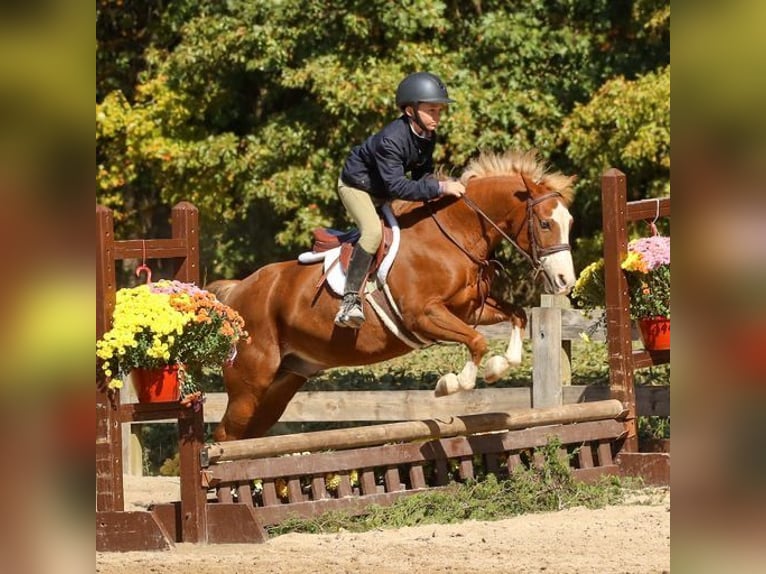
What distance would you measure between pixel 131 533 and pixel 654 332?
3.42 m

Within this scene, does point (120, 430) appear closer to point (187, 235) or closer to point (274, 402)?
point (187, 235)

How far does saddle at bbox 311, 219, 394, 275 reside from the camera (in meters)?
6.92

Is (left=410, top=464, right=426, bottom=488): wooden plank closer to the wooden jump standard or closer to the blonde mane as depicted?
the wooden jump standard

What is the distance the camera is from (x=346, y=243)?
23.4ft

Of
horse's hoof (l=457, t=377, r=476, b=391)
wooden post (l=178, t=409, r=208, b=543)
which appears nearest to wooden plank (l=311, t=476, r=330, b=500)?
wooden post (l=178, t=409, r=208, b=543)

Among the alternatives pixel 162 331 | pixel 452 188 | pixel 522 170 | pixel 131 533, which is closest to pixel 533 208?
pixel 522 170

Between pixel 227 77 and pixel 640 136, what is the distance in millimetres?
5242

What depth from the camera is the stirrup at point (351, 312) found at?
683 centimetres

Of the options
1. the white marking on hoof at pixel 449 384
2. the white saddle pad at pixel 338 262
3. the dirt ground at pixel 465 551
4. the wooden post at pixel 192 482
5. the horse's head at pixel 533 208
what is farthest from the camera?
the white saddle pad at pixel 338 262

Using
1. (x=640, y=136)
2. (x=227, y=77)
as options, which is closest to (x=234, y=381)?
(x=640, y=136)

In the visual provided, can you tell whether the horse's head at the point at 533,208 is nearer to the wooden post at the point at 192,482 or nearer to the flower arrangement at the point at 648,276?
the flower arrangement at the point at 648,276

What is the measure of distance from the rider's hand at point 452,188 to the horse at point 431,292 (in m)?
0.21

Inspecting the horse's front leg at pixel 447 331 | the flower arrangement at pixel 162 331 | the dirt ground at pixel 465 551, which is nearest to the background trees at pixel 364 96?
the horse's front leg at pixel 447 331
